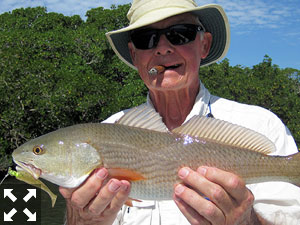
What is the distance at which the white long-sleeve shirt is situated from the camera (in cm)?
245

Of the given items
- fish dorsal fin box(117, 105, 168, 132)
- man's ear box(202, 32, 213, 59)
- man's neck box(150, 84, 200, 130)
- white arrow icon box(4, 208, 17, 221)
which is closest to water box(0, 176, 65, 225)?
white arrow icon box(4, 208, 17, 221)

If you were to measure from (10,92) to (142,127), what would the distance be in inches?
507

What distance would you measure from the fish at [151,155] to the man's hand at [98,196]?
0.05 metres

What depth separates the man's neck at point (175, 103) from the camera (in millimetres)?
2994

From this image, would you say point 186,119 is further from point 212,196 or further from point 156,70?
point 212,196

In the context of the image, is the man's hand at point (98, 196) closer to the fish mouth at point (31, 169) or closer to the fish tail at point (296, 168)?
the fish mouth at point (31, 169)

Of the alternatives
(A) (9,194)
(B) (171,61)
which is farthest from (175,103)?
(A) (9,194)

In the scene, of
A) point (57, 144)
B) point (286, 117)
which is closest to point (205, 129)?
point (57, 144)

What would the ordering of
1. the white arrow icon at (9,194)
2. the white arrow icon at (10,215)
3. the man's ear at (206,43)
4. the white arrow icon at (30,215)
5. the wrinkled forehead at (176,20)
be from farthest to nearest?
1. the white arrow icon at (9,194)
2. the white arrow icon at (30,215)
3. the white arrow icon at (10,215)
4. the man's ear at (206,43)
5. the wrinkled forehead at (176,20)

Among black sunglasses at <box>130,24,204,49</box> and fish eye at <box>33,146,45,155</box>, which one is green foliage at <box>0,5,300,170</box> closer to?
black sunglasses at <box>130,24,204,49</box>

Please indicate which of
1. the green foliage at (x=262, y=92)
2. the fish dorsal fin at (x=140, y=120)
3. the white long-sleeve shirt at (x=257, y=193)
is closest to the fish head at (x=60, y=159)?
the fish dorsal fin at (x=140, y=120)

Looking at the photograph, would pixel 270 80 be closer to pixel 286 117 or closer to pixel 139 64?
pixel 286 117

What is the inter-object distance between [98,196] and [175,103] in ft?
3.92

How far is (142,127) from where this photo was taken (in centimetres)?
227
